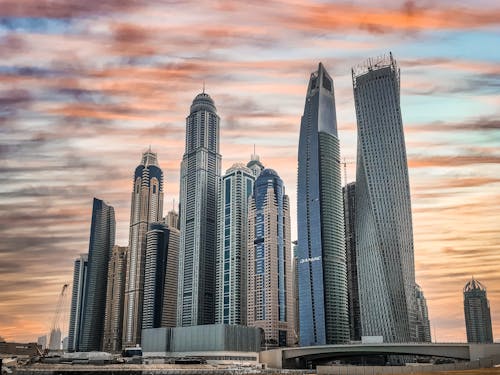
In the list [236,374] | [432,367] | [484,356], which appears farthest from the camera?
[236,374]

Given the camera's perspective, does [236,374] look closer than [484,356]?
No

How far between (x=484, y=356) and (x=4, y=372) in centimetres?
15513

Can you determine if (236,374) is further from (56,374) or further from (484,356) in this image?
A: (484,356)

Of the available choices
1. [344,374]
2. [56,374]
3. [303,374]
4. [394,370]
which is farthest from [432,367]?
[56,374]

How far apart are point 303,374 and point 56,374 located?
292 ft

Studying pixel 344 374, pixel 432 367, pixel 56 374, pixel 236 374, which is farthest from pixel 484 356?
pixel 56 374

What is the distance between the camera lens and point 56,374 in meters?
199

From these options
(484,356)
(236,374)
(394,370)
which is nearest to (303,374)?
(236,374)

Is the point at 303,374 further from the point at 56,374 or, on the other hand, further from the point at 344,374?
the point at 56,374

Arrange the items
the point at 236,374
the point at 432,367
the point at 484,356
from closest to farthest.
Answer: the point at 432,367, the point at 484,356, the point at 236,374

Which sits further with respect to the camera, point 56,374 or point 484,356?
point 56,374

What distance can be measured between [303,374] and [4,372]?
9962 cm

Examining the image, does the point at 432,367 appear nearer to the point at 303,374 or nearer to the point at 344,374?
the point at 344,374

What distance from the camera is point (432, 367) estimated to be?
537 feet
